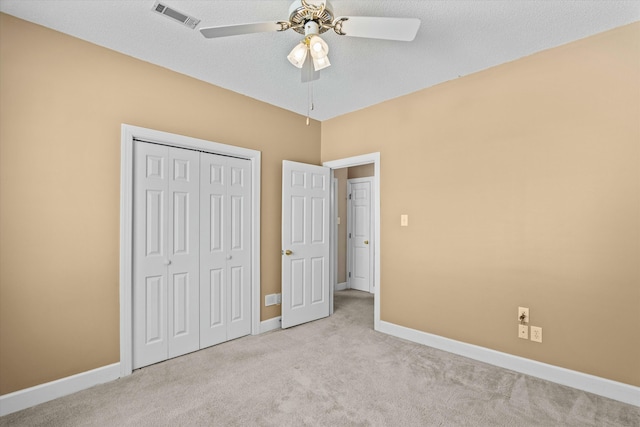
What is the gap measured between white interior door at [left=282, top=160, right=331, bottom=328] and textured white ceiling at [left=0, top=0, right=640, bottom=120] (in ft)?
3.59

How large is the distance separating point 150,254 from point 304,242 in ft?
5.64

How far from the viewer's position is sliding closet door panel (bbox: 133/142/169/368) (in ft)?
8.55

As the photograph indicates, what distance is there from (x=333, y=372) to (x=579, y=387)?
1.87 m

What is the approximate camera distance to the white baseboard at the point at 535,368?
7.04 ft

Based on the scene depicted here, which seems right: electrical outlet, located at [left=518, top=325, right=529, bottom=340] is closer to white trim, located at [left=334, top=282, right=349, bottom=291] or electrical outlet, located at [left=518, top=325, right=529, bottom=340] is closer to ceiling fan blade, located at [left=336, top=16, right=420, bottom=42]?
ceiling fan blade, located at [left=336, top=16, right=420, bottom=42]

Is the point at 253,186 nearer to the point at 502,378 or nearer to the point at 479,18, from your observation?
the point at 479,18

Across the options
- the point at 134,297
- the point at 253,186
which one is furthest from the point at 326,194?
the point at 134,297

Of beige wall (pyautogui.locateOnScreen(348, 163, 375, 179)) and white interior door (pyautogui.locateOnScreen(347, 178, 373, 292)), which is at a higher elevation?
beige wall (pyautogui.locateOnScreen(348, 163, 375, 179))

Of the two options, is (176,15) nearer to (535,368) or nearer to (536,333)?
(536,333)

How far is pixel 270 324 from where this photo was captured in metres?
3.54

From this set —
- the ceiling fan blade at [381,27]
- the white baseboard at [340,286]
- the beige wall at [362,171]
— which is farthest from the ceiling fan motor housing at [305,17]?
the white baseboard at [340,286]

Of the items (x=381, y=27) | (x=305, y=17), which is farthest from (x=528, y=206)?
(x=305, y=17)

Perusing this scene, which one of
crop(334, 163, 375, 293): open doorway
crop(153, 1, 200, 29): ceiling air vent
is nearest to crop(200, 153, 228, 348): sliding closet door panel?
crop(153, 1, 200, 29): ceiling air vent

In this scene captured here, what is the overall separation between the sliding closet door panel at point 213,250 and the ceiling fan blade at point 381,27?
194cm
